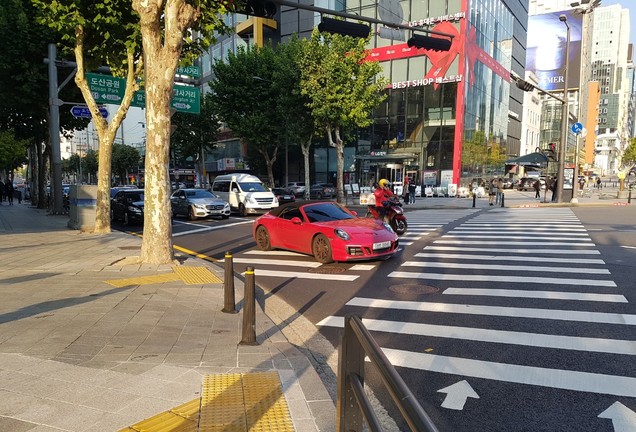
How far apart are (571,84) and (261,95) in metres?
83.7

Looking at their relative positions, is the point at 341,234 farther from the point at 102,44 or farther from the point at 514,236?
the point at 102,44

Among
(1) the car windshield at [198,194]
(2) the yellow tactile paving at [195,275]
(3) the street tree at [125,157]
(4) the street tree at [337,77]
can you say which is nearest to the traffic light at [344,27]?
(2) the yellow tactile paving at [195,275]

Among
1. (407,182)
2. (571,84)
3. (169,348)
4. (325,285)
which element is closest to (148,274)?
(325,285)

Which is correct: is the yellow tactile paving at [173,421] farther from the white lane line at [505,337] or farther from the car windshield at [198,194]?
the car windshield at [198,194]

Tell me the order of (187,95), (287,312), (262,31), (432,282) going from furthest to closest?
1. (262,31)
2. (187,95)
3. (432,282)
4. (287,312)

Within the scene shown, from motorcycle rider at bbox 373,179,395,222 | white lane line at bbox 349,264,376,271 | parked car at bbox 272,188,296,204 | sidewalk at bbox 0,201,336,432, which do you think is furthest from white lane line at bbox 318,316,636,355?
parked car at bbox 272,188,296,204

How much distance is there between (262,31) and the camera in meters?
50.8

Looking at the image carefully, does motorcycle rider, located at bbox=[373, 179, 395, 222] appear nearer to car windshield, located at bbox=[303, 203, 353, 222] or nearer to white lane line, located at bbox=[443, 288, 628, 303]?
car windshield, located at bbox=[303, 203, 353, 222]

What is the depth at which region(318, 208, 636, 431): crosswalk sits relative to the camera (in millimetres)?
4266

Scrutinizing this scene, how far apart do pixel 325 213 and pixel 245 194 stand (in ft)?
44.4

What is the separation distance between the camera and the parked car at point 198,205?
21.1 m

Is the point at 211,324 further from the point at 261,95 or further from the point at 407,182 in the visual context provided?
the point at 261,95

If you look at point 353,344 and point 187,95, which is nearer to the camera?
point 353,344

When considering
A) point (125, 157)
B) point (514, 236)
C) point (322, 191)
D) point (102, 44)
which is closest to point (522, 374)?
point (514, 236)
